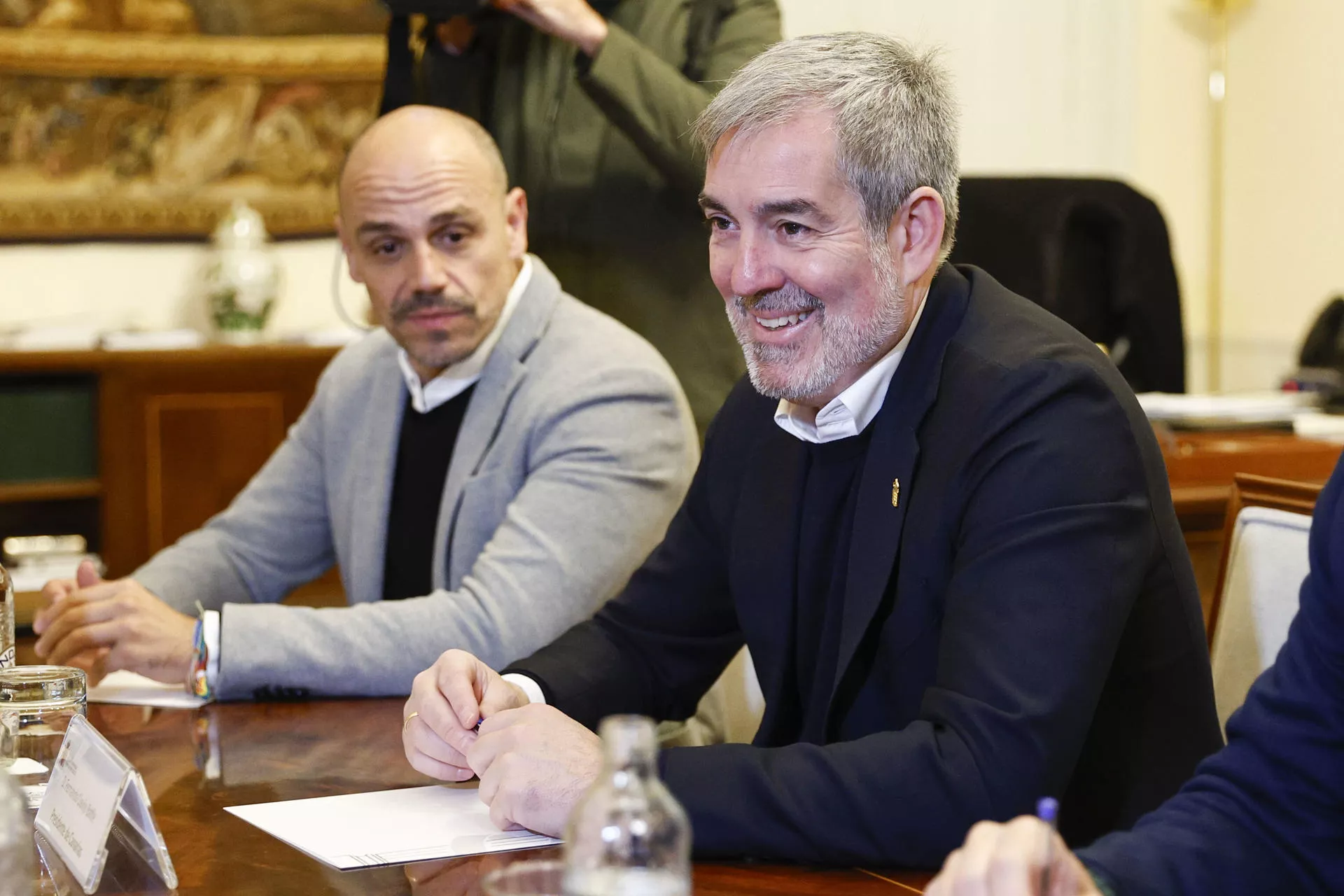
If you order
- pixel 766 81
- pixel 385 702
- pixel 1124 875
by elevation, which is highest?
pixel 766 81

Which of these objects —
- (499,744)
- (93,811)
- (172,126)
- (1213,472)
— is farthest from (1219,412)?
(172,126)

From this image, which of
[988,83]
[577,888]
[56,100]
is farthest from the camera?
[988,83]

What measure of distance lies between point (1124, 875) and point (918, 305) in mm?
729

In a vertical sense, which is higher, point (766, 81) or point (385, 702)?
point (766, 81)

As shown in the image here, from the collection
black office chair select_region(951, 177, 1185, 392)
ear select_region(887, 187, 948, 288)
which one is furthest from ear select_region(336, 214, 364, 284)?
black office chair select_region(951, 177, 1185, 392)

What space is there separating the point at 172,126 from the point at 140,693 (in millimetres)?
3464

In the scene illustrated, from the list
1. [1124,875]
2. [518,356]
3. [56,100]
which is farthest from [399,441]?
[56,100]

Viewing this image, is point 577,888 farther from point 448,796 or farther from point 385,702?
point 385,702

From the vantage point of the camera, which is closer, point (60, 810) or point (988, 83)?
point (60, 810)

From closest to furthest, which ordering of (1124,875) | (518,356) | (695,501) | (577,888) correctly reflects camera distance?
(577,888)
(1124,875)
(695,501)
(518,356)

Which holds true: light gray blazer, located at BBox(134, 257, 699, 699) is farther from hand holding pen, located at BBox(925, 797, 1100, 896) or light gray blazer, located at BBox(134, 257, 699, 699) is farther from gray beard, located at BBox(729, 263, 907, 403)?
hand holding pen, located at BBox(925, 797, 1100, 896)

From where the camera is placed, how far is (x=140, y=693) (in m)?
1.96

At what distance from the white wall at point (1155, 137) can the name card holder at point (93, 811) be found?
398 centimetres

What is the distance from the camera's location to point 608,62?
2.55 m
